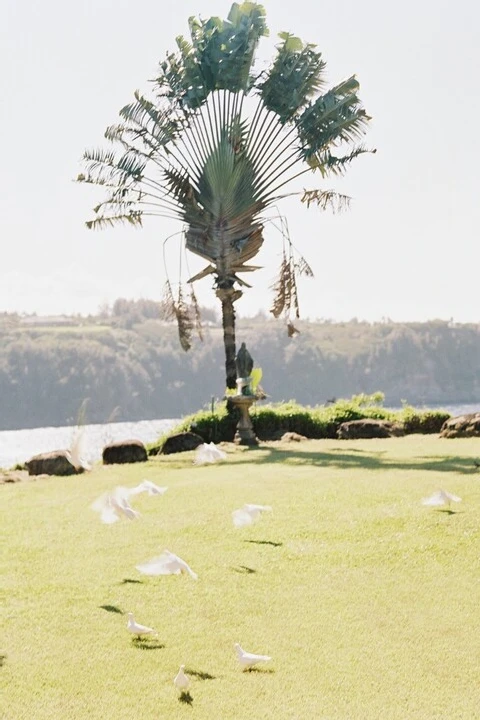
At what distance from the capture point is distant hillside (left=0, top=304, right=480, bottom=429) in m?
92.3

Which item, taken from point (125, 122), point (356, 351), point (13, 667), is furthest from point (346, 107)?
point (356, 351)

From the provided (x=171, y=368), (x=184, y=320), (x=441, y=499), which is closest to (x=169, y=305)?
(x=184, y=320)

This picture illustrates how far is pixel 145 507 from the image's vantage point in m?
11.0

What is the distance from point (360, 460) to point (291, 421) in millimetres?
6672

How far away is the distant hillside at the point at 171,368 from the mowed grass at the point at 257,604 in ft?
202

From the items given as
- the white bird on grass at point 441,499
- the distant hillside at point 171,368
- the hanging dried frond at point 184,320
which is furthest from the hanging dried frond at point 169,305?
the distant hillside at point 171,368

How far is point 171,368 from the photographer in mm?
99938

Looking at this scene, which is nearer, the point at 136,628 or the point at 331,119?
the point at 136,628

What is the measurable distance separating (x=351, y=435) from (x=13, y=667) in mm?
15418

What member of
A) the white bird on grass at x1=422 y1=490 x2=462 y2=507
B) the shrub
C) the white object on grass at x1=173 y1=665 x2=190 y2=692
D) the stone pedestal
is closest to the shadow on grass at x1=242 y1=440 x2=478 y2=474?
the stone pedestal

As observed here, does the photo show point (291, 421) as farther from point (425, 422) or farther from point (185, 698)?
point (185, 698)

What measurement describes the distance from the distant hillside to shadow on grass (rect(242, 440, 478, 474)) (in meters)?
54.8

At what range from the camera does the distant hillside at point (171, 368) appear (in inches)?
3634

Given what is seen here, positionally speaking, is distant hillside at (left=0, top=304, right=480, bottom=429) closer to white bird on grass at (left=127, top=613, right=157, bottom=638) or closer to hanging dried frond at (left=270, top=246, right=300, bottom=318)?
hanging dried frond at (left=270, top=246, right=300, bottom=318)
